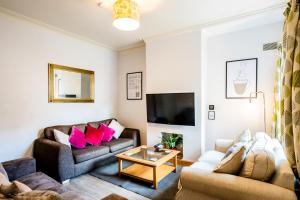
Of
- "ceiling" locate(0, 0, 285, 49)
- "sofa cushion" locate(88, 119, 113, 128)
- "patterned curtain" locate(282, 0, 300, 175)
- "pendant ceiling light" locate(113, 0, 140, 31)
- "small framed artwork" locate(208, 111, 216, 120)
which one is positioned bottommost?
"sofa cushion" locate(88, 119, 113, 128)

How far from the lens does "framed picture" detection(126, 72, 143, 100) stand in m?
4.52

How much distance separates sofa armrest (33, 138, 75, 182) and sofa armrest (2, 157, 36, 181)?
0.43m

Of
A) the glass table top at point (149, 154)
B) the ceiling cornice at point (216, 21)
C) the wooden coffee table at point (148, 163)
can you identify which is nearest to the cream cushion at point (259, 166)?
the wooden coffee table at point (148, 163)

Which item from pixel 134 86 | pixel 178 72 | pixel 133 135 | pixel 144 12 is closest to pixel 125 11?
pixel 144 12

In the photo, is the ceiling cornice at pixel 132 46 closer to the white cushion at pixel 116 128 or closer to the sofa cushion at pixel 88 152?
the white cushion at pixel 116 128

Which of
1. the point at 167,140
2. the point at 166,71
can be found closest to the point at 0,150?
the point at 167,140

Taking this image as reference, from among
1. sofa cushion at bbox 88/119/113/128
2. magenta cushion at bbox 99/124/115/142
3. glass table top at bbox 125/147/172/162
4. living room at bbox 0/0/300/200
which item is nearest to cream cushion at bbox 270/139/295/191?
living room at bbox 0/0/300/200

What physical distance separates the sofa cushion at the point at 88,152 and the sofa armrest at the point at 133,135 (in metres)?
0.85

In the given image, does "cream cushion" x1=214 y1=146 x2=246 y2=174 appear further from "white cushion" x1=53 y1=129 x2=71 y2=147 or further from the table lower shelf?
"white cushion" x1=53 y1=129 x2=71 y2=147

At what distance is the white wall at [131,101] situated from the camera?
14.7 feet

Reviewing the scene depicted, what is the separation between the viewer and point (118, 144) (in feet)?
12.2

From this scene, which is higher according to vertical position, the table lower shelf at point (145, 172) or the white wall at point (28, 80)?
the white wall at point (28, 80)

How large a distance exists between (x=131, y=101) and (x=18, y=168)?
292cm

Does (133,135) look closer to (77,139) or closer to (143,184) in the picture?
(77,139)
